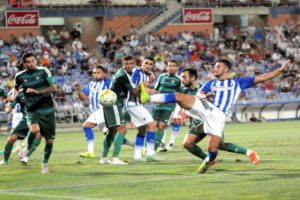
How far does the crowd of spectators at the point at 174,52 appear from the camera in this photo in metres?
35.2

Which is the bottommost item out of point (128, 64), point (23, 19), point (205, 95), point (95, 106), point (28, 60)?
point (95, 106)

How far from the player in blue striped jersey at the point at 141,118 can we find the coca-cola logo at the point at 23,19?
26399 mm

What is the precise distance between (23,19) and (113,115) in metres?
27.6

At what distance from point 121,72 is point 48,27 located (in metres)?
31.0

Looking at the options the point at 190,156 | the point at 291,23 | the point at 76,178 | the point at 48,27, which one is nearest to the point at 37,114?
the point at 76,178

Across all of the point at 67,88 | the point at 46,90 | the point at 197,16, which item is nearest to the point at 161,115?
the point at 46,90

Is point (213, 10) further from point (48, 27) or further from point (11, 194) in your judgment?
point (11, 194)

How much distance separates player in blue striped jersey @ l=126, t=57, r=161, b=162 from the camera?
14.6m

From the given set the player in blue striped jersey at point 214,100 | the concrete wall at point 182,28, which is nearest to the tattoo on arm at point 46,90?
the player in blue striped jersey at point 214,100

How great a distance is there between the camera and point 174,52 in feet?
134

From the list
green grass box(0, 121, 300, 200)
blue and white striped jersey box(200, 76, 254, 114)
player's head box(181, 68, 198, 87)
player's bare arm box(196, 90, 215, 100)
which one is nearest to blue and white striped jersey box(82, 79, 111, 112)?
green grass box(0, 121, 300, 200)

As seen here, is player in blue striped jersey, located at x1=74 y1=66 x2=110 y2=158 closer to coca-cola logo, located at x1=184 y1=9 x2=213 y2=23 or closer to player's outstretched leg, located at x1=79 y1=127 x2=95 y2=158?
player's outstretched leg, located at x1=79 y1=127 x2=95 y2=158

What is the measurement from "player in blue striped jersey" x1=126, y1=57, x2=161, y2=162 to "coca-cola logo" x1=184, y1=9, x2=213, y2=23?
31.7 m

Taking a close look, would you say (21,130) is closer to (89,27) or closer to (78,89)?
(78,89)
